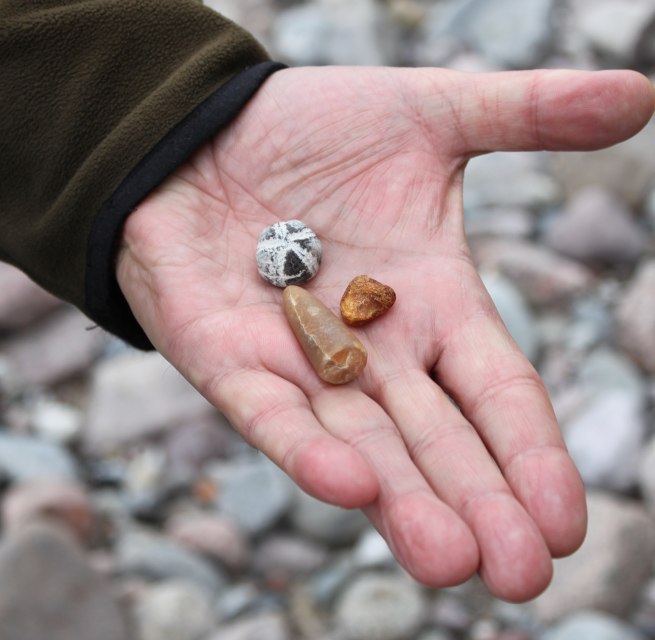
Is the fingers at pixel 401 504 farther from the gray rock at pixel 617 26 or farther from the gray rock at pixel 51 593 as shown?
the gray rock at pixel 617 26

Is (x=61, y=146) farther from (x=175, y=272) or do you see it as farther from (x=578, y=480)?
(x=578, y=480)

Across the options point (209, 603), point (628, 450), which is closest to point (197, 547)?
point (209, 603)

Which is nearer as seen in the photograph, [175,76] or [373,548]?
[175,76]

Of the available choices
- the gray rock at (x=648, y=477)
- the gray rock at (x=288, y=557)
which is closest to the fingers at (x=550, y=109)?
the gray rock at (x=648, y=477)

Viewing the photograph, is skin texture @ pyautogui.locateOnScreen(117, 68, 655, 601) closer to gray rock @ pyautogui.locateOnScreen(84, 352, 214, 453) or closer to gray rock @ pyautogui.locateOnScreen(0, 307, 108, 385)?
gray rock @ pyautogui.locateOnScreen(84, 352, 214, 453)

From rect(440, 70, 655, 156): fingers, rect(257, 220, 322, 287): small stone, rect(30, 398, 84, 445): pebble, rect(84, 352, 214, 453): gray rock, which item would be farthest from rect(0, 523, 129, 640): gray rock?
rect(440, 70, 655, 156): fingers

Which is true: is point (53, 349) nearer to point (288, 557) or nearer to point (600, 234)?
point (288, 557)

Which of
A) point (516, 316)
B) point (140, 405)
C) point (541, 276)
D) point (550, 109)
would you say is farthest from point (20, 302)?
point (550, 109)
